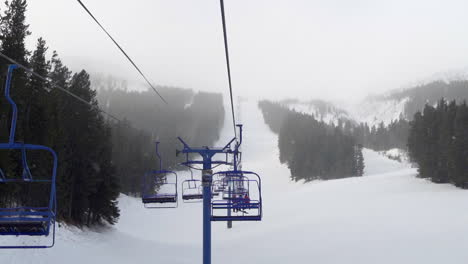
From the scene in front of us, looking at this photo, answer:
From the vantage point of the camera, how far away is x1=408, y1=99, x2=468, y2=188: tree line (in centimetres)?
4106

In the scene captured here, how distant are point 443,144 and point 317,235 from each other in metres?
30.4

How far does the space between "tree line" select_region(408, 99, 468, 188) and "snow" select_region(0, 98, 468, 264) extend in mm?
1823

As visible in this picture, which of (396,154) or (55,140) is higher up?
(396,154)

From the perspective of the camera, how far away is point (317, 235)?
24562mm

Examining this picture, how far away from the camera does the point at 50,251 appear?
688 inches

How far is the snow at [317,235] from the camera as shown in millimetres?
18656

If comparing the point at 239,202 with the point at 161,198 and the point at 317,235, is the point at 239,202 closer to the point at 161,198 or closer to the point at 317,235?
the point at 161,198

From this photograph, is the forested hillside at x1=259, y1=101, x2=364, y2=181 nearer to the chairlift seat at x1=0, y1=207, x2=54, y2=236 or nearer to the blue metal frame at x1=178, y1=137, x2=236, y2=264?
the blue metal frame at x1=178, y1=137, x2=236, y2=264

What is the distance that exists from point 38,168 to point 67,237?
20.9ft

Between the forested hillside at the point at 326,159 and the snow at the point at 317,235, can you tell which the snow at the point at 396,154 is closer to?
the forested hillside at the point at 326,159

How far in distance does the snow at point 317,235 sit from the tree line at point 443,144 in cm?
182

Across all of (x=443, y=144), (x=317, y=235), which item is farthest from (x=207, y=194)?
(x=443, y=144)

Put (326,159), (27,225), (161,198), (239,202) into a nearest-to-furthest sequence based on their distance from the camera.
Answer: (27,225) → (239,202) → (161,198) → (326,159)

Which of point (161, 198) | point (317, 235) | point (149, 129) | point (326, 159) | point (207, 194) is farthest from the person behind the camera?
point (149, 129)
